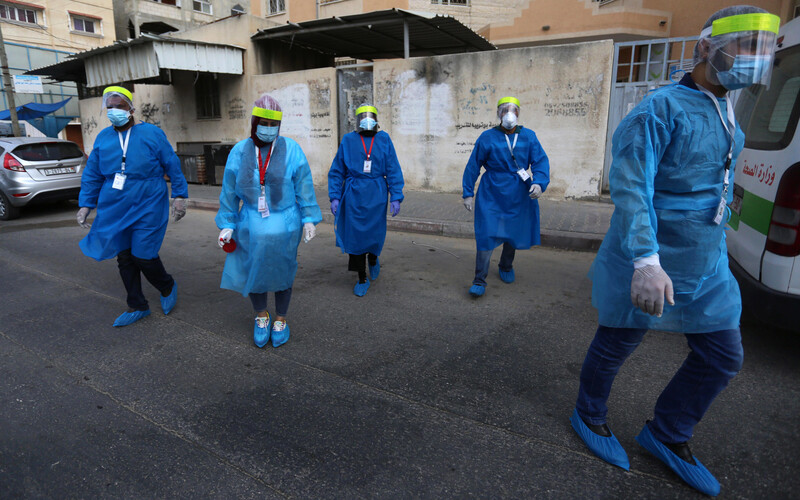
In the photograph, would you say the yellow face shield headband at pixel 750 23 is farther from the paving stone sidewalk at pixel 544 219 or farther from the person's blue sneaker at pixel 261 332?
the paving stone sidewalk at pixel 544 219

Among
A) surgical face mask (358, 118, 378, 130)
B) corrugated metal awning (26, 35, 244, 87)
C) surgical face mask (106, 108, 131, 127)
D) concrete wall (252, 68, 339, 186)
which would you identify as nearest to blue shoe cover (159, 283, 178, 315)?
surgical face mask (106, 108, 131, 127)

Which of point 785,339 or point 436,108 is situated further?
point 436,108

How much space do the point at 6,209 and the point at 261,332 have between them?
8322mm

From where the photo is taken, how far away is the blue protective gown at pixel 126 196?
150 inches

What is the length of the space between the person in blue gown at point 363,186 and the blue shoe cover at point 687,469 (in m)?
2.93

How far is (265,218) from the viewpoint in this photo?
333 centimetres

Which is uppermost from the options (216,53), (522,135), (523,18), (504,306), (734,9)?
(523,18)

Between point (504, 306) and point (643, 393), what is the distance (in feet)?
5.27

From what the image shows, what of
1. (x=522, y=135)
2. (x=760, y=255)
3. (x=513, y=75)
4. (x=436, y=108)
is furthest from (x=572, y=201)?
(x=760, y=255)

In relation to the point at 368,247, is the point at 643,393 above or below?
below

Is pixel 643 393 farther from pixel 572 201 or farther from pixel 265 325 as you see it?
pixel 572 201

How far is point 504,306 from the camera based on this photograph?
4.37 metres

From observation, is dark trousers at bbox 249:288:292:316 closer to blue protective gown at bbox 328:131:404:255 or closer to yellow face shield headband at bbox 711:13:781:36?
blue protective gown at bbox 328:131:404:255

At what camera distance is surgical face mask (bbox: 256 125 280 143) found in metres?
→ 3.21
